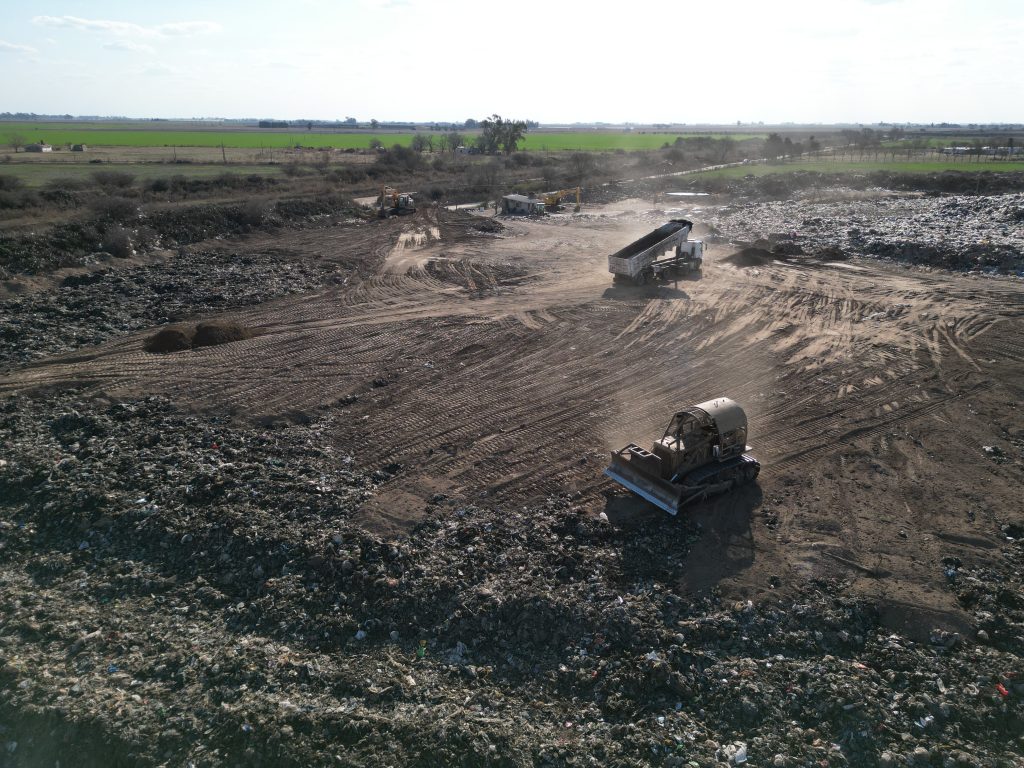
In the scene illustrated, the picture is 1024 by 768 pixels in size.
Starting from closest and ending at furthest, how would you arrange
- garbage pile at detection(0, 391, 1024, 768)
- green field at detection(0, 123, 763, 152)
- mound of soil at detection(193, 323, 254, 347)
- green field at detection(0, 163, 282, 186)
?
garbage pile at detection(0, 391, 1024, 768)
mound of soil at detection(193, 323, 254, 347)
green field at detection(0, 163, 282, 186)
green field at detection(0, 123, 763, 152)

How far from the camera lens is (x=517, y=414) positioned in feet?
42.2

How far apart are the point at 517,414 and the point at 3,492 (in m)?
8.72

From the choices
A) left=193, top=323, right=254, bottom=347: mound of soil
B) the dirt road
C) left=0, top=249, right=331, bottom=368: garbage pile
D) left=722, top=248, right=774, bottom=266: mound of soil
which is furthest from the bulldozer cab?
left=722, top=248, right=774, bottom=266: mound of soil

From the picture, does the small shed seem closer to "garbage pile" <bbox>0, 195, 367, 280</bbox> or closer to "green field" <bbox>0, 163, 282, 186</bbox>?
"garbage pile" <bbox>0, 195, 367, 280</bbox>

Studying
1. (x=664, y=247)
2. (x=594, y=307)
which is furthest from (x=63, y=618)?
(x=664, y=247)

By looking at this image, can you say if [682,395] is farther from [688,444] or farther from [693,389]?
[688,444]

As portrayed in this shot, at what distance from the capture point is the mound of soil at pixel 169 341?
52.3 feet

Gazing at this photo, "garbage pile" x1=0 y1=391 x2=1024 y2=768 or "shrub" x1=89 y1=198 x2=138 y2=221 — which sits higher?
"shrub" x1=89 y1=198 x2=138 y2=221

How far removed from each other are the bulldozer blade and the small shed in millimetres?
28974

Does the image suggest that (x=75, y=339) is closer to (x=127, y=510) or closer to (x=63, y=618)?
(x=127, y=510)

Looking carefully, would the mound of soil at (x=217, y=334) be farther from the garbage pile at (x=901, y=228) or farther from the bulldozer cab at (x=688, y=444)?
the garbage pile at (x=901, y=228)

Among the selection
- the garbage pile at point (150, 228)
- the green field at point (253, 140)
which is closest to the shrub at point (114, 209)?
the garbage pile at point (150, 228)

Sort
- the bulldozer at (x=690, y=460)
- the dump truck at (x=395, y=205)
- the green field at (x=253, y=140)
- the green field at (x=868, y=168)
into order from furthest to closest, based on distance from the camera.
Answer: the green field at (x=253, y=140)
the green field at (x=868, y=168)
the dump truck at (x=395, y=205)
the bulldozer at (x=690, y=460)

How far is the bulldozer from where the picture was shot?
372 inches
